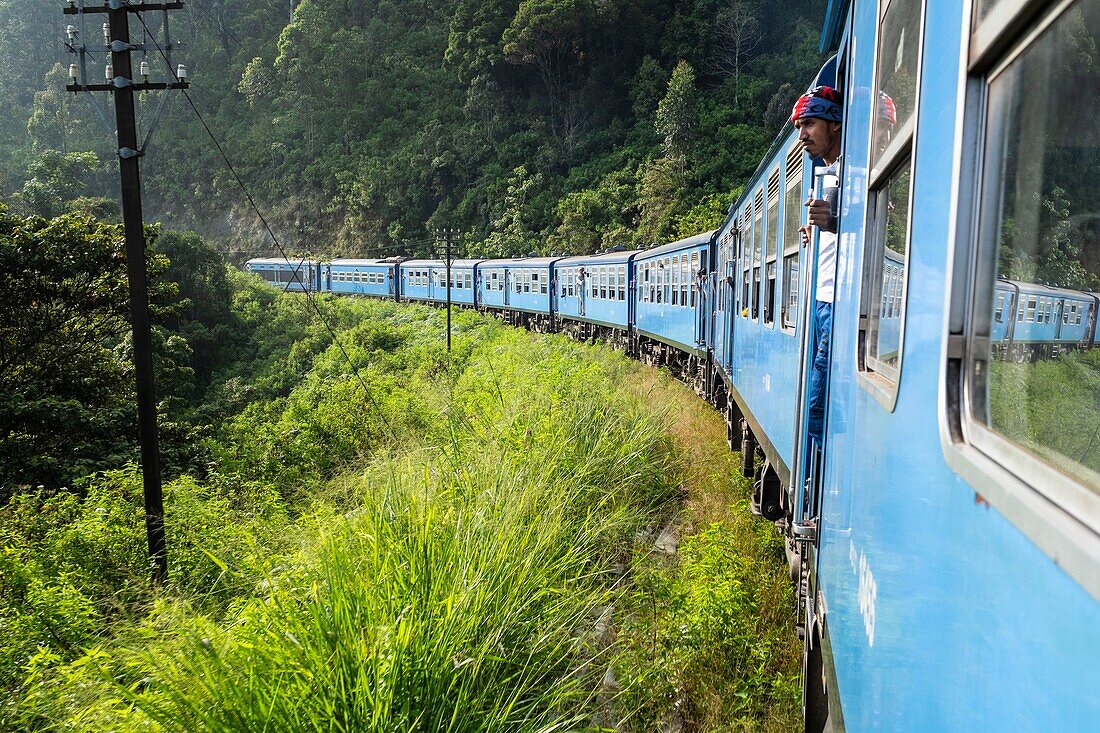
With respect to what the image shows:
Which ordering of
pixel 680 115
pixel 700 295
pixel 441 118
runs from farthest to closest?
pixel 441 118
pixel 680 115
pixel 700 295

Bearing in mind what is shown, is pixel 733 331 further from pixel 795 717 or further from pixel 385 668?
pixel 385 668

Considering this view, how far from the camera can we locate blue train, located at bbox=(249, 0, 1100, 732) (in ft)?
2.87

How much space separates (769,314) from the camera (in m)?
5.91

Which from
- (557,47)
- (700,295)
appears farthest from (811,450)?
(557,47)

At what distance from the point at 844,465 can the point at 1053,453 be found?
1.85 metres

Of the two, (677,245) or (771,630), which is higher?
(677,245)

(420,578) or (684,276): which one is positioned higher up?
(684,276)

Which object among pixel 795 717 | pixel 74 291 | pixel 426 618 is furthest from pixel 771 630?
pixel 74 291

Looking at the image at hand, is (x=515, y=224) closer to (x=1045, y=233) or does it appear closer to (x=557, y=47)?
(x=557, y=47)

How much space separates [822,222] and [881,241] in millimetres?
946

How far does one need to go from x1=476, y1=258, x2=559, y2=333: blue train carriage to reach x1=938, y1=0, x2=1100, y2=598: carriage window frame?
25.2 meters

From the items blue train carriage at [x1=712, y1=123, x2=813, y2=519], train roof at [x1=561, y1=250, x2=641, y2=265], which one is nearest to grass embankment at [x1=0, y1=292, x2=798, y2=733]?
blue train carriage at [x1=712, y1=123, x2=813, y2=519]

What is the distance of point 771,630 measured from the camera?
18.4ft

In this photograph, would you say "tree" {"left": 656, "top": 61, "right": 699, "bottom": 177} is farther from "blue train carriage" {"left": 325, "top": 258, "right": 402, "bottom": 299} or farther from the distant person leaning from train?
the distant person leaning from train
